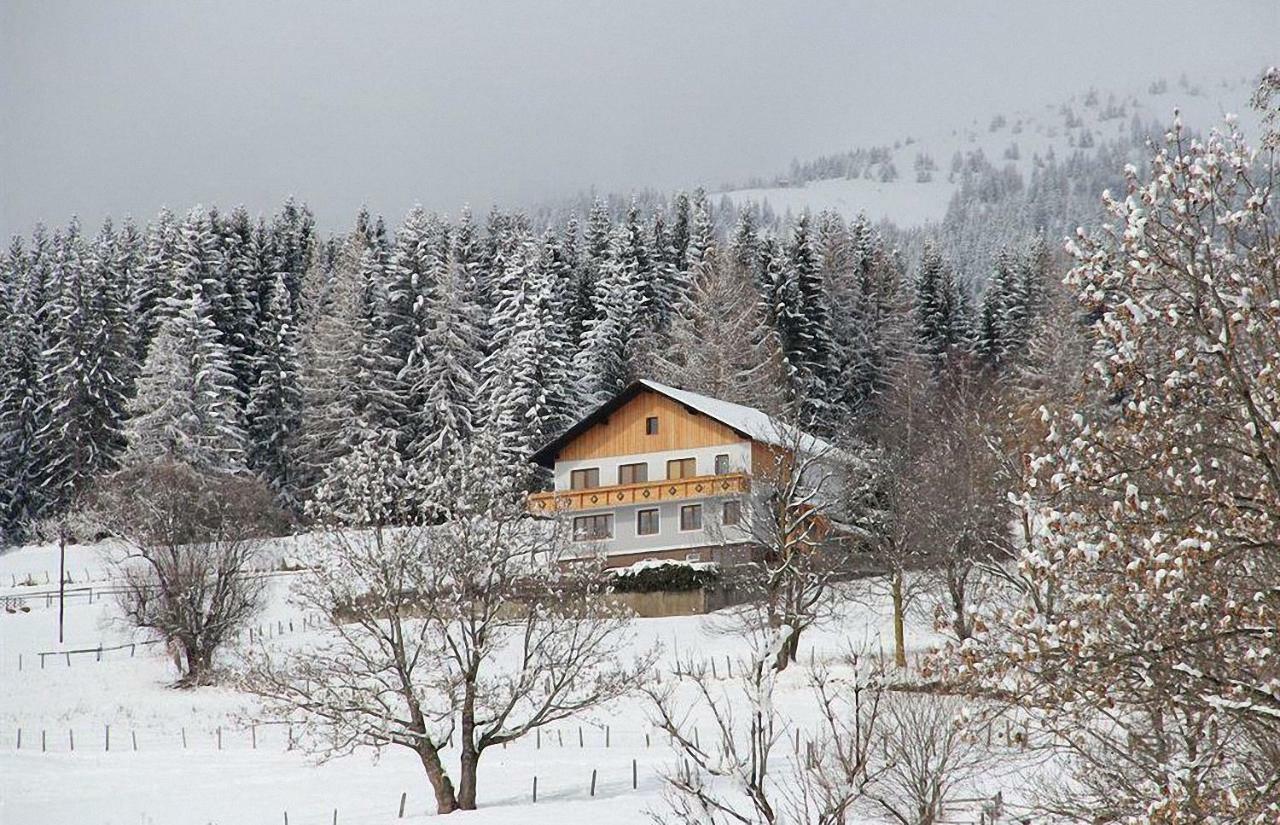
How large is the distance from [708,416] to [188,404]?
107ft

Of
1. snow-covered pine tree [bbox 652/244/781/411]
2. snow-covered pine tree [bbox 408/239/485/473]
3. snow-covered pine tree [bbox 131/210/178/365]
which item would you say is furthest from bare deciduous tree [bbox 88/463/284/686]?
snow-covered pine tree [bbox 131/210/178/365]

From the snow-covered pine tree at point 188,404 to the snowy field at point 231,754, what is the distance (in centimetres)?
1678

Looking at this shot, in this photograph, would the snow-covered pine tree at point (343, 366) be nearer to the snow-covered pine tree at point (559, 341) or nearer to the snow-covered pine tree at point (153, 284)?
the snow-covered pine tree at point (559, 341)

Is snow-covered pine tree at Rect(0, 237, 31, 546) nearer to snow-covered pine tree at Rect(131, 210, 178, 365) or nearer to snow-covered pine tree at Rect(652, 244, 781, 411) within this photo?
snow-covered pine tree at Rect(131, 210, 178, 365)

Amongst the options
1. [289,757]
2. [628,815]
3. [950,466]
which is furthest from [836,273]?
[628,815]

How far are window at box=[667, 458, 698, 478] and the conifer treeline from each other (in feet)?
34.6

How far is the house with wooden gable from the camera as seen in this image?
60406 millimetres

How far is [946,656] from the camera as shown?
511 inches

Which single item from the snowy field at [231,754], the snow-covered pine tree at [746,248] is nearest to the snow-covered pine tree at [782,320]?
the snow-covered pine tree at [746,248]

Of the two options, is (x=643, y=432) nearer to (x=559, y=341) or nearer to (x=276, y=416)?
(x=559, y=341)

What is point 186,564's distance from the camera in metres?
53.8

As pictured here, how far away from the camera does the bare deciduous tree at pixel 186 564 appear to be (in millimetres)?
52125

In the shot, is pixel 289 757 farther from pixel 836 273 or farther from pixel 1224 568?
pixel 836 273

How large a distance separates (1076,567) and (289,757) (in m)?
33.5
